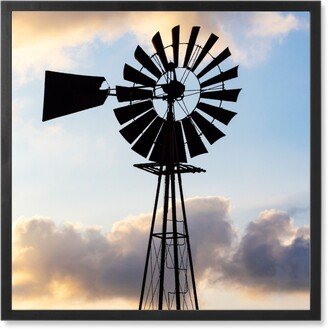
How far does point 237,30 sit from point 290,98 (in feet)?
2.25

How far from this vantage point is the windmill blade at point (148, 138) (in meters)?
4.64

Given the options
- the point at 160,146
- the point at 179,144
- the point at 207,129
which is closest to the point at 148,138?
the point at 160,146

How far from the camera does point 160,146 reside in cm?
480

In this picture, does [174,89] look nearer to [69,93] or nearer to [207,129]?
[207,129]

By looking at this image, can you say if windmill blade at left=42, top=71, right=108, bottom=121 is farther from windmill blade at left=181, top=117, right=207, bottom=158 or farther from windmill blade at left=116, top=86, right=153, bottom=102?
windmill blade at left=181, top=117, right=207, bottom=158

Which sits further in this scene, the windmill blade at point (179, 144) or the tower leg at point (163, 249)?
the windmill blade at point (179, 144)

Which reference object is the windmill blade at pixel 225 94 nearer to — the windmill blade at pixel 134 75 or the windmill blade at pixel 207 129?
the windmill blade at pixel 207 129

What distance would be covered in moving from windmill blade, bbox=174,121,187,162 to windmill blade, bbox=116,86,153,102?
0.37 metres

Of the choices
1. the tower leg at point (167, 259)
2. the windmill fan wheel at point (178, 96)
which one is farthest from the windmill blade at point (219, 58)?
the tower leg at point (167, 259)

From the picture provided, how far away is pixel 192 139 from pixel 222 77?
56 centimetres

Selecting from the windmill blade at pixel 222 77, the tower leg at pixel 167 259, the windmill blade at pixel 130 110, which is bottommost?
the tower leg at pixel 167 259

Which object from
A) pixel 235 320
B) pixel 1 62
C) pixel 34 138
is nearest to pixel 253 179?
pixel 235 320

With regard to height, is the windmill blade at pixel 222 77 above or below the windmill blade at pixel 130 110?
above

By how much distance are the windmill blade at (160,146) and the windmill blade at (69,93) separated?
1.86ft
